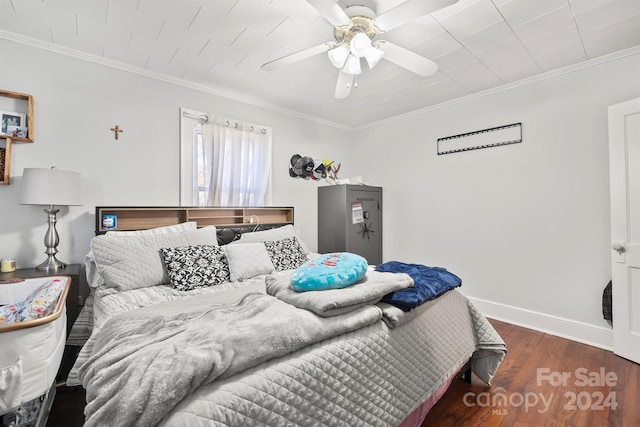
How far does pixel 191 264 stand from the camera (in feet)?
6.84

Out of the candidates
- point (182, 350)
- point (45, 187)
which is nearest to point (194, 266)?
point (45, 187)

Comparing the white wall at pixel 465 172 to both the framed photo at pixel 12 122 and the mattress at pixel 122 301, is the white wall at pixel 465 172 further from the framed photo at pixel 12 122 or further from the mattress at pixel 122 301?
the mattress at pixel 122 301

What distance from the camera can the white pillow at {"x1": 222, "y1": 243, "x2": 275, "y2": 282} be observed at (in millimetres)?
2236

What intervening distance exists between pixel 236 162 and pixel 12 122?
1703mm

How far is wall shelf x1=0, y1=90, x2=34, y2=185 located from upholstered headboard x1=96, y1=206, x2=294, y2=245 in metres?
0.61

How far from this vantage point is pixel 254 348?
3.05 feet

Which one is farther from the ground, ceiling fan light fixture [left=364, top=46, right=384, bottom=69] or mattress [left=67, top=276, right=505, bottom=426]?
ceiling fan light fixture [left=364, top=46, right=384, bottom=69]

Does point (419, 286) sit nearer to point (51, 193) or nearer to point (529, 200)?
point (529, 200)

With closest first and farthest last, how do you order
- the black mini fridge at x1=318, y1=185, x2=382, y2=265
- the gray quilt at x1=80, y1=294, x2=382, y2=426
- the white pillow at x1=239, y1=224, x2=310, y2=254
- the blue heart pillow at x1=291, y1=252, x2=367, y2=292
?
the gray quilt at x1=80, y1=294, x2=382, y2=426 < the blue heart pillow at x1=291, y1=252, x2=367, y2=292 < the white pillow at x1=239, y1=224, x2=310, y2=254 < the black mini fridge at x1=318, y1=185, x2=382, y2=265

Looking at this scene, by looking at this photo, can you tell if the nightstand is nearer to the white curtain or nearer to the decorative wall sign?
the white curtain

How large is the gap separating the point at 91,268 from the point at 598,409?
11.1ft

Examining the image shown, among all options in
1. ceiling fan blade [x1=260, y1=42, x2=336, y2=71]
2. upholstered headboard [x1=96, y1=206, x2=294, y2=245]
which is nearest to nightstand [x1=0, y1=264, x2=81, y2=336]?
upholstered headboard [x1=96, y1=206, x2=294, y2=245]

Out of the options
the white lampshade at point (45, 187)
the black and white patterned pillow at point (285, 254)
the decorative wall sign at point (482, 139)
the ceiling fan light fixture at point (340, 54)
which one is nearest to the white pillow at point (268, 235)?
the black and white patterned pillow at point (285, 254)

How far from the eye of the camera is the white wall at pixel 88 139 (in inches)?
84.7
